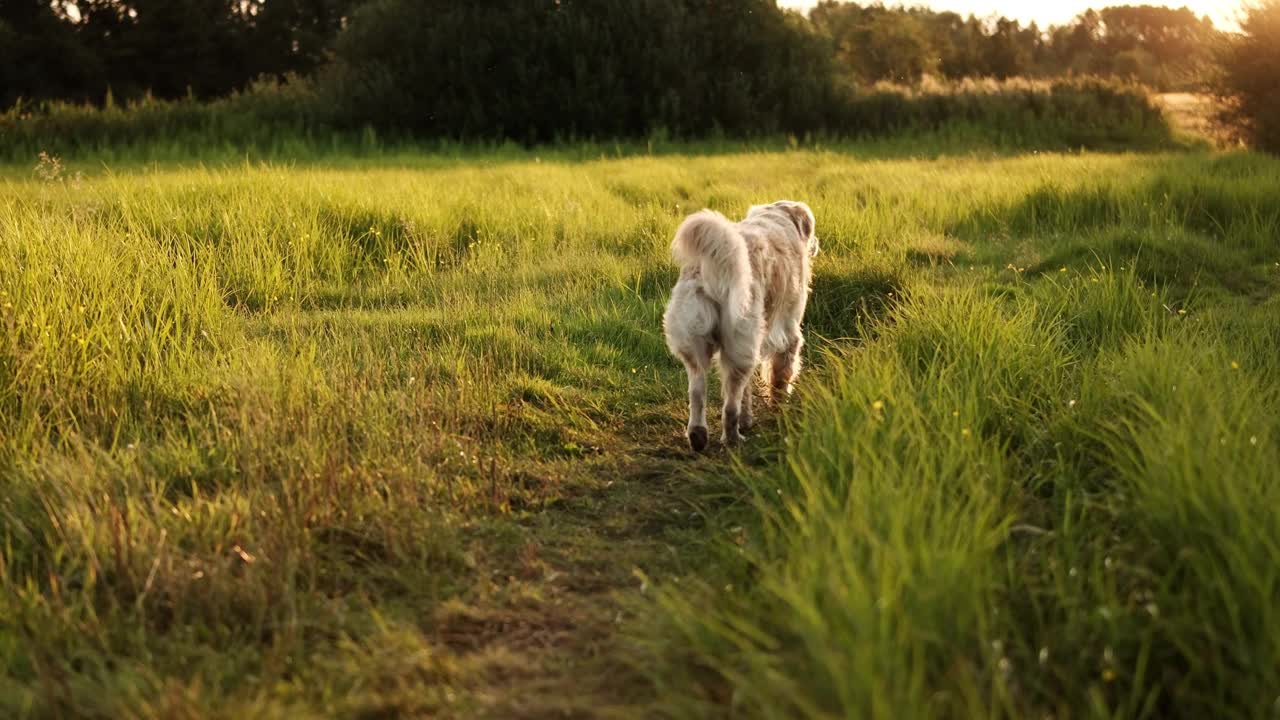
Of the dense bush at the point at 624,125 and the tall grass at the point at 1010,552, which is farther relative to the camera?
the dense bush at the point at 624,125

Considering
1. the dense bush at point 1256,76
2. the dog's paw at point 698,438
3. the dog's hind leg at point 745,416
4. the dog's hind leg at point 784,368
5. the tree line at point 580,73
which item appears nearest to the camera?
the dog's paw at point 698,438

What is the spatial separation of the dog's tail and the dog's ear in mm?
1434

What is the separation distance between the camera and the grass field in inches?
116

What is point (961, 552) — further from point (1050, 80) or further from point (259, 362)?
point (1050, 80)

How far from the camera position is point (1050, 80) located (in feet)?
76.1

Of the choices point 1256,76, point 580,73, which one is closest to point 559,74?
point 580,73

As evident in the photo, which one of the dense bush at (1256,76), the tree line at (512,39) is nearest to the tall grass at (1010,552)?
the dense bush at (1256,76)

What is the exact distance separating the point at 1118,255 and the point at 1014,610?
6.32 meters

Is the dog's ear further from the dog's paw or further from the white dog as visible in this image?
the dog's paw

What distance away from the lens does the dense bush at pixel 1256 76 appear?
16078 millimetres

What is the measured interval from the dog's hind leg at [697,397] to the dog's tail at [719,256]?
0.29 m

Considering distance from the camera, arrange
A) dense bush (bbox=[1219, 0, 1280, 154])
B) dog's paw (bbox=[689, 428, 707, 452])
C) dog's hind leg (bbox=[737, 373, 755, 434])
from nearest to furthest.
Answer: dog's paw (bbox=[689, 428, 707, 452]), dog's hind leg (bbox=[737, 373, 755, 434]), dense bush (bbox=[1219, 0, 1280, 154])

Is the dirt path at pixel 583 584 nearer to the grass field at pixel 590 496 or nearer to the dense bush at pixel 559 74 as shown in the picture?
the grass field at pixel 590 496

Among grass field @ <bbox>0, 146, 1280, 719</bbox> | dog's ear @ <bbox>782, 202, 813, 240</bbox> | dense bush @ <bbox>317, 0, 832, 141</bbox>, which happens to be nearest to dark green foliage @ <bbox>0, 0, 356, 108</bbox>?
Answer: dense bush @ <bbox>317, 0, 832, 141</bbox>
